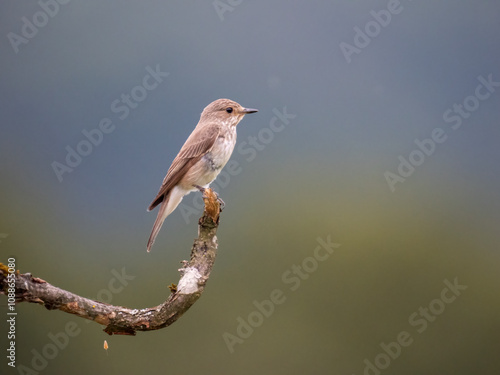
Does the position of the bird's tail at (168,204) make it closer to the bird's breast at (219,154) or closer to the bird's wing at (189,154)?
the bird's wing at (189,154)

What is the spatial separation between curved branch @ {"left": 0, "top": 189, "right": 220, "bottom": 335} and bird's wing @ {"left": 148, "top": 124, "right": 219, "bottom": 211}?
3.33 feet

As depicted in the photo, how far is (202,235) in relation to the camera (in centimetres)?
503

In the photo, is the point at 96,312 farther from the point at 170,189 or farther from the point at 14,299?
the point at 170,189

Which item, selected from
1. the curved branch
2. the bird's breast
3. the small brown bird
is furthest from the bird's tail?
the curved branch

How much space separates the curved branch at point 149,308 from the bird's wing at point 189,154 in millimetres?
1015

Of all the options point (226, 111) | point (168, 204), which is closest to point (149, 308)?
point (168, 204)

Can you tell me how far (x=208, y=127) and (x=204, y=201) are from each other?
1.48m

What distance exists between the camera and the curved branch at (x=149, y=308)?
3799mm

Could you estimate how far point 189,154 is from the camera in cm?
618

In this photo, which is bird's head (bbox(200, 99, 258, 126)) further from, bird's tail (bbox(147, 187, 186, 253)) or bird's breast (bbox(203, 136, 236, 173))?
bird's tail (bbox(147, 187, 186, 253))

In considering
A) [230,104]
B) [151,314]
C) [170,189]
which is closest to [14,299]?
[151,314]

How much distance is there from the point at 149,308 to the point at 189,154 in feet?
7.24

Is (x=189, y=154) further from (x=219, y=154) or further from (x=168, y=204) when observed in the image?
(x=168, y=204)

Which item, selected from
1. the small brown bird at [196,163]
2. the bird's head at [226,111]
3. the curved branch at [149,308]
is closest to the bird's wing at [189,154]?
the small brown bird at [196,163]
